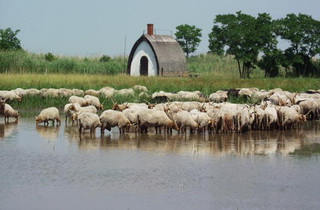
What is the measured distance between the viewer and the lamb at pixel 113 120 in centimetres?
2106

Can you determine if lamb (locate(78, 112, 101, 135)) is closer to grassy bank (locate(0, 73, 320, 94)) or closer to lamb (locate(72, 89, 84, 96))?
lamb (locate(72, 89, 84, 96))

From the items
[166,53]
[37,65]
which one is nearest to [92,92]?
[37,65]

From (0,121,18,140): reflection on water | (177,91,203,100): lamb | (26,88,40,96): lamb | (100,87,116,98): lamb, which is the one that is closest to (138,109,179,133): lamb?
(0,121,18,140): reflection on water

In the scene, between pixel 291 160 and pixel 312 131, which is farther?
pixel 312 131

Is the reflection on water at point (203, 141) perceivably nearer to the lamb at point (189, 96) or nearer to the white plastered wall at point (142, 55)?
the lamb at point (189, 96)

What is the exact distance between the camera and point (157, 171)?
16.0 metres

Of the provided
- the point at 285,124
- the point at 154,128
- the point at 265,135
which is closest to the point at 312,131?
the point at 285,124

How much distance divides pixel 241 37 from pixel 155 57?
5871 millimetres

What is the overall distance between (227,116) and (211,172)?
6.34 m

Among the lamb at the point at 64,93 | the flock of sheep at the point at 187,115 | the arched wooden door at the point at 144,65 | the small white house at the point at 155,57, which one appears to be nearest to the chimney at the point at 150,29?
the small white house at the point at 155,57

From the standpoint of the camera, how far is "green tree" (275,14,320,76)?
51531 mm

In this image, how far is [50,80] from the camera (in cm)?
3488

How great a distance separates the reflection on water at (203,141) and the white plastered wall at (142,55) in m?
28.2

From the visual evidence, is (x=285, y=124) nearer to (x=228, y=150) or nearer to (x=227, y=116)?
(x=227, y=116)
